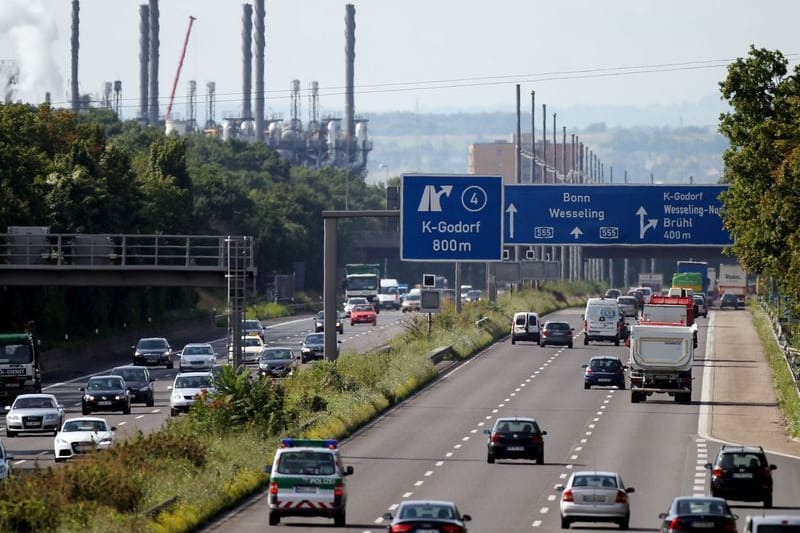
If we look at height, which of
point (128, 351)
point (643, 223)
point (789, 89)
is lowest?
point (128, 351)

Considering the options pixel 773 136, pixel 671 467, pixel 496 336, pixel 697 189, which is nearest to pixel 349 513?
pixel 671 467

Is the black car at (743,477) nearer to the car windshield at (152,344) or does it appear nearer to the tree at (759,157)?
the tree at (759,157)

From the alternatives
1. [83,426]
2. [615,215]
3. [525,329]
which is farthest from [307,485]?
[525,329]

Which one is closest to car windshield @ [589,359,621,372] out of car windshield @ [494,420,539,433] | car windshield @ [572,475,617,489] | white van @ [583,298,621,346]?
white van @ [583,298,621,346]

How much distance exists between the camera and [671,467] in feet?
157

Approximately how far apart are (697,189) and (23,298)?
38989 millimetres

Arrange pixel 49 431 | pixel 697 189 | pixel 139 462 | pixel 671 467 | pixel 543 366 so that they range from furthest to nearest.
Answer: pixel 543 366
pixel 697 189
pixel 49 431
pixel 671 467
pixel 139 462

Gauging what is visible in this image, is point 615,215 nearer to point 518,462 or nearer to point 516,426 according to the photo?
point 518,462

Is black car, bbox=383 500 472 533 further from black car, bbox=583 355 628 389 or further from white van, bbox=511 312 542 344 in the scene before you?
white van, bbox=511 312 542 344

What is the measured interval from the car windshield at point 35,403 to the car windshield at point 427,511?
98.0ft

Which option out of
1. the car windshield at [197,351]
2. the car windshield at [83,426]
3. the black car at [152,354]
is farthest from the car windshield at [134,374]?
the black car at [152,354]

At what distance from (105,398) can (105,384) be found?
96 cm

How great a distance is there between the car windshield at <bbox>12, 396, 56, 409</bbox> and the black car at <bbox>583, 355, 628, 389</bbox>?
24127mm

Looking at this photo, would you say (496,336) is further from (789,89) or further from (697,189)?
(789,89)
